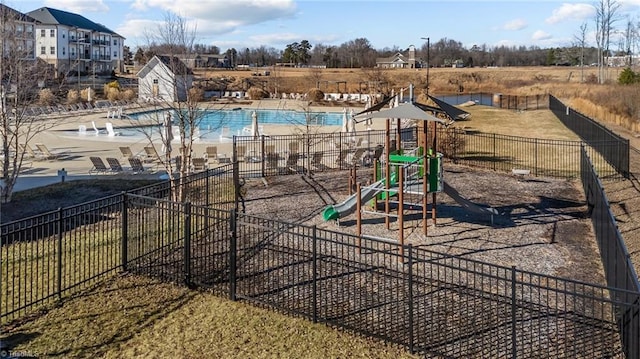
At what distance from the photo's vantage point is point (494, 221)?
1321 cm

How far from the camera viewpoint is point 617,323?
265 inches

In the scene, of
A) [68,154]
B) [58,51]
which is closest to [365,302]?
[68,154]

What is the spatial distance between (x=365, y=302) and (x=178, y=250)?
407cm

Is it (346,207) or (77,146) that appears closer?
(346,207)

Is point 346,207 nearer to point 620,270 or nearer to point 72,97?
point 620,270

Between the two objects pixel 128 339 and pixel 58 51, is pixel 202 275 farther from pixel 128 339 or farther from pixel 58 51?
pixel 58 51

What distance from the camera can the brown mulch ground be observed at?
416 inches

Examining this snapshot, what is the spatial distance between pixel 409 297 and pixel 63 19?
3799 inches

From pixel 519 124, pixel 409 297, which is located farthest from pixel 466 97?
pixel 409 297

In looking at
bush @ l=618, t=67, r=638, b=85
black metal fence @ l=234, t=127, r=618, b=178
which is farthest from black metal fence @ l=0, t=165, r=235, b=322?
bush @ l=618, t=67, r=638, b=85

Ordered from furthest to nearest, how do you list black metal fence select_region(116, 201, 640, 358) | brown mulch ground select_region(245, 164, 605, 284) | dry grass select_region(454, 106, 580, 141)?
dry grass select_region(454, 106, 580, 141), brown mulch ground select_region(245, 164, 605, 284), black metal fence select_region(116, 201, 640, 358)

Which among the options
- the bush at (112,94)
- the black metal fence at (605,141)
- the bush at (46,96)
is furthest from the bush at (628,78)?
the bush at (112,94)

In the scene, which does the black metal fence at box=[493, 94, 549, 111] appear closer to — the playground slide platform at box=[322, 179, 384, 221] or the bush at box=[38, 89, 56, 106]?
the bush at box=[38, 89, 56, 106]

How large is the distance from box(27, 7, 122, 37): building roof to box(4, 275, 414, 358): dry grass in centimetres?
8896
